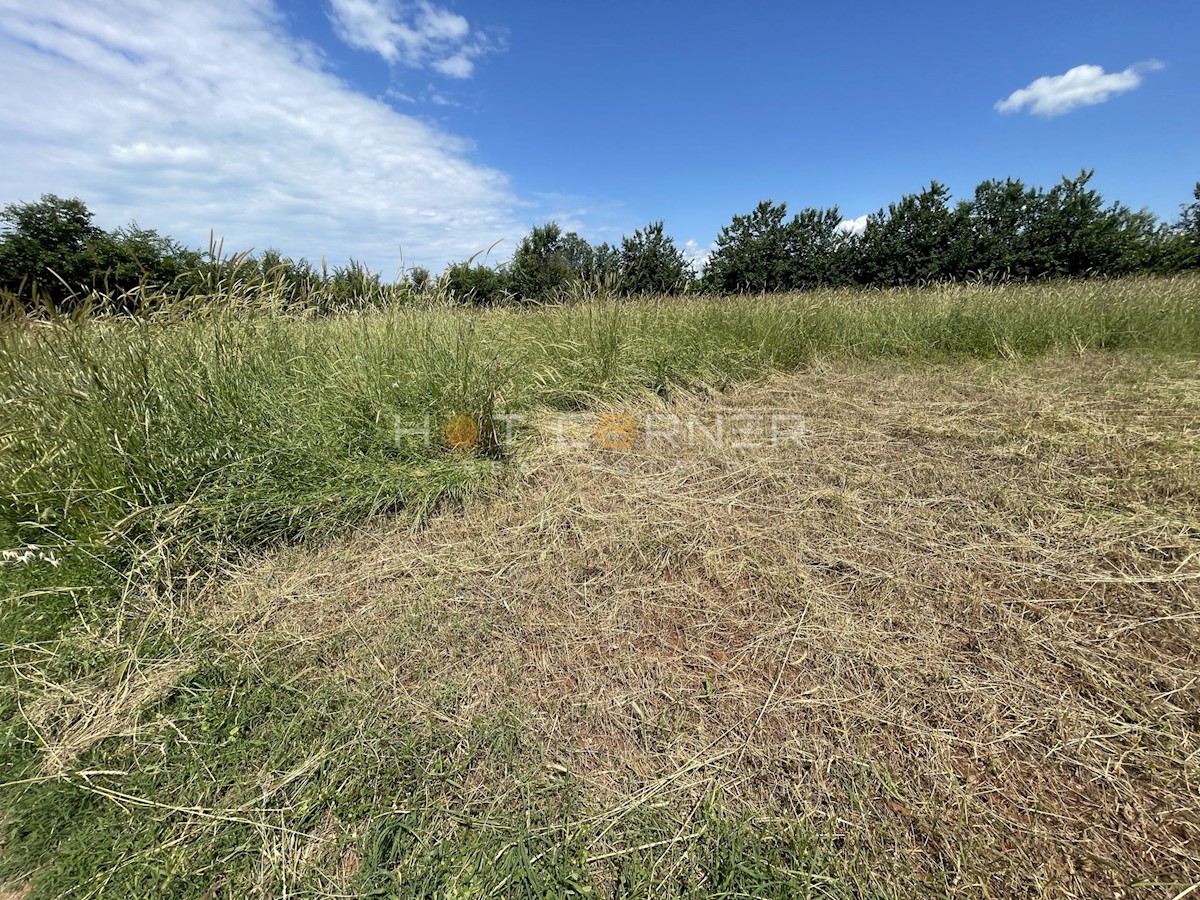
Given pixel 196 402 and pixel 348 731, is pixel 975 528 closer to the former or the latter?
pixel 348 731

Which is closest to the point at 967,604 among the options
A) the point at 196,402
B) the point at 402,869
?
the point at 402,869

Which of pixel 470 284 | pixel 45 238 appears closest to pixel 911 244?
pixel 470 284

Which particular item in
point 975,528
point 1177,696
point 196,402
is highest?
point 196,402

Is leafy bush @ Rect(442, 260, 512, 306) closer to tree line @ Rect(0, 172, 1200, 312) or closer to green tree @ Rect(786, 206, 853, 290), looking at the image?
tree line @ Rect(0, 172, 1200, 312)

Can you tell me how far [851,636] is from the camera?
4.22 feet

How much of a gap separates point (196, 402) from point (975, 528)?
10.6ft

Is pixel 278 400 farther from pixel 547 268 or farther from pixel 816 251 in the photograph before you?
pixel 816 251

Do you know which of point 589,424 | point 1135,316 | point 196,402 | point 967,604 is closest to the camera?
point 967,604

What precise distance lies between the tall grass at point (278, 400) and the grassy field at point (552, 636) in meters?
0.02

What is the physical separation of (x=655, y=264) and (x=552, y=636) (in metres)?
7.55

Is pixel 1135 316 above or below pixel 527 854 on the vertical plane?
above

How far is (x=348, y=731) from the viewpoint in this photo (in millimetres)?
1100

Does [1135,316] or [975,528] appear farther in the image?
[1135,316]

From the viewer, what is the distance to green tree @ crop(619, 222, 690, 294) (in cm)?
562
